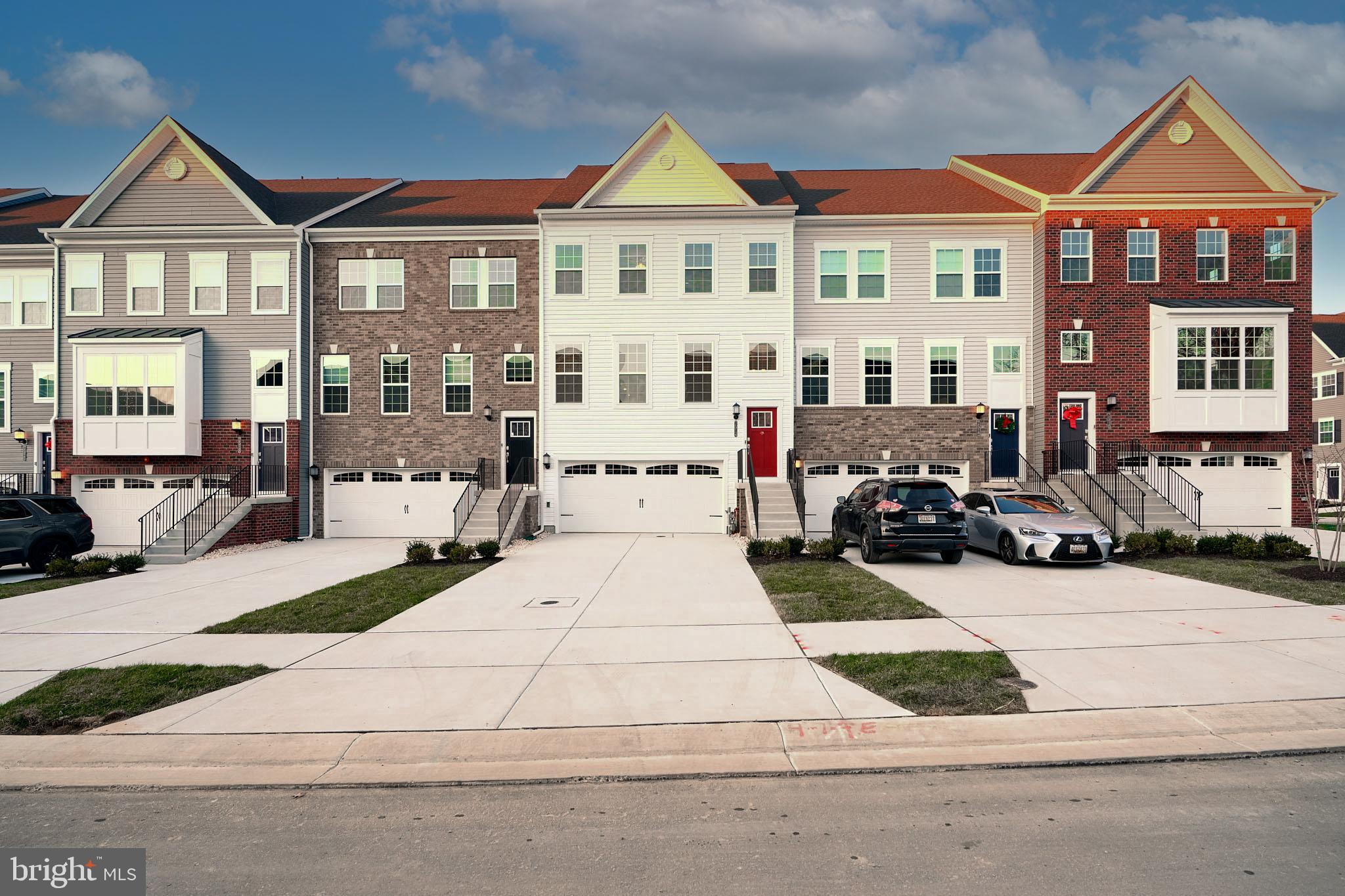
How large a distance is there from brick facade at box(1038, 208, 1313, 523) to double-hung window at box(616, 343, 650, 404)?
38.4 feet

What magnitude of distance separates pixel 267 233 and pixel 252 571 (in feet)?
38.7

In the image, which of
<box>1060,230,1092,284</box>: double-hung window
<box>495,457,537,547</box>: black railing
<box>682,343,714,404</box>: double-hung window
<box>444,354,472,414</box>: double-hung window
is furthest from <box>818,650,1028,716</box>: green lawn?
<box>1060,230,1092,284</box>: double-hung window

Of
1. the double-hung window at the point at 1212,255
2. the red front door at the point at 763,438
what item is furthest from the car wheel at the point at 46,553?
the double-hung window at the point at 1212,255

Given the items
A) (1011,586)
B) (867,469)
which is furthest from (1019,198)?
(1011,586)

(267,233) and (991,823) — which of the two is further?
(267,233)

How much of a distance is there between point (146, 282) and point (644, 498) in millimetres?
16456

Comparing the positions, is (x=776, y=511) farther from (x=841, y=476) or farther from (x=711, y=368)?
(x=711, y=368)

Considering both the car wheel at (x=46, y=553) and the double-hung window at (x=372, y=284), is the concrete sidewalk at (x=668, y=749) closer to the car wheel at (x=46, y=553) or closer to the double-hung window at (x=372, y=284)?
the car wheel at (x=46, y=553)

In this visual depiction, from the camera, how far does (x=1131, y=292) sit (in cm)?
2119

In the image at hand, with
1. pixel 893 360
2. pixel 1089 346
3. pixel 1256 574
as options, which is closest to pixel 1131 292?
pixel 1089 346

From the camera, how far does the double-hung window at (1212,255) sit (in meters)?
21.2

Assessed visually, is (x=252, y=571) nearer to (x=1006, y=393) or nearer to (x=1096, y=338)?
(x=1006, y=393)

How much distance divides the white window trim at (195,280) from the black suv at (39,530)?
7.92 meters

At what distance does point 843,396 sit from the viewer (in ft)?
72.3
